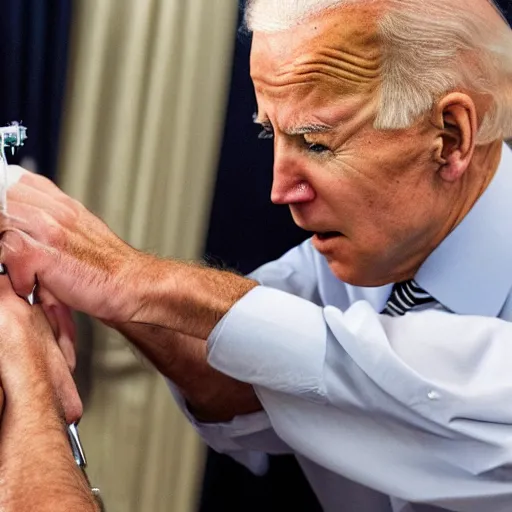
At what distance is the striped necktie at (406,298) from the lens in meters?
0.99

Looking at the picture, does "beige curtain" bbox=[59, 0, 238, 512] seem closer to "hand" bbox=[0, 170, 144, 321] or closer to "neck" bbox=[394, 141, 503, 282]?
"hand" bbox=[0, 170, 144, 321]

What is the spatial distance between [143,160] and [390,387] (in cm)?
35

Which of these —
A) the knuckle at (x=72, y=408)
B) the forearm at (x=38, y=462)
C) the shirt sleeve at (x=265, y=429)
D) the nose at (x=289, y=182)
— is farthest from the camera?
the shirt sleeve at (x=265, y=429)

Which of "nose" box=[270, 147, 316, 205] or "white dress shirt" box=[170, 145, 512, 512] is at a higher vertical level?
"nose" box=[270, 147, 316, 205]

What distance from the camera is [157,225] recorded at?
0.98 meters

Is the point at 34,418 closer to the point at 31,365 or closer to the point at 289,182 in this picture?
the point at 31,365

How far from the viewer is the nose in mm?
934

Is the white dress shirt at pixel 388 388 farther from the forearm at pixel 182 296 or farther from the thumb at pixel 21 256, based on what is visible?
the thumb at pixel 21 256

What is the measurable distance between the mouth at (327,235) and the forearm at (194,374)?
6.7 inches

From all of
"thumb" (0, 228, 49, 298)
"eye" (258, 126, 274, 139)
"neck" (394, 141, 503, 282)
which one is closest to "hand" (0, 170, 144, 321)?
"thumb" (0, 228, 49, 298)

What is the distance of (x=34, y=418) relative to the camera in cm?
75

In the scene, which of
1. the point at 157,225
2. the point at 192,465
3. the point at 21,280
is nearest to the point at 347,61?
the point at 157,225

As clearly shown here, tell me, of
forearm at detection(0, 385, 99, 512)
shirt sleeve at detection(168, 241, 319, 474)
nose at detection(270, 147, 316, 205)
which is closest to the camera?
forearm at detection(0, 385, 99, 512)

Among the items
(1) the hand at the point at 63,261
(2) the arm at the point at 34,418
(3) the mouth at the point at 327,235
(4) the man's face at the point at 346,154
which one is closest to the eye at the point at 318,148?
(4) the man's face at the point at 346,154
